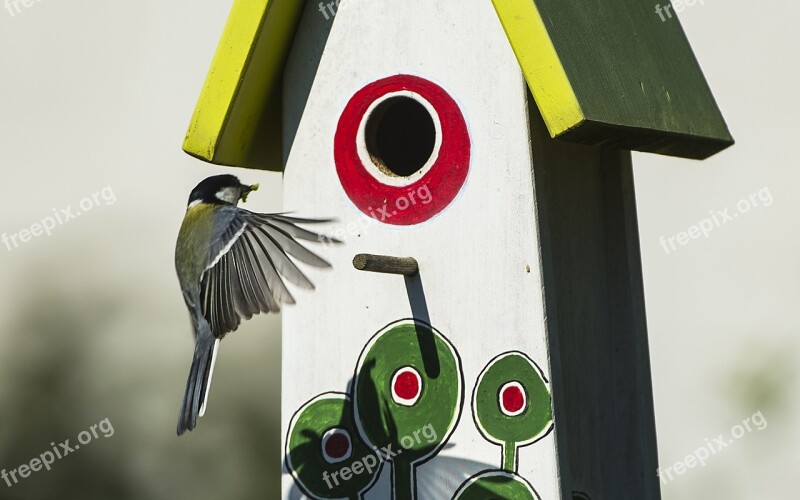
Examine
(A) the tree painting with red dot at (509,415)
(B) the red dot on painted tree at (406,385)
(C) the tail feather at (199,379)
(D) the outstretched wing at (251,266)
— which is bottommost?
(A) the tree painting with red dot at (509,415)

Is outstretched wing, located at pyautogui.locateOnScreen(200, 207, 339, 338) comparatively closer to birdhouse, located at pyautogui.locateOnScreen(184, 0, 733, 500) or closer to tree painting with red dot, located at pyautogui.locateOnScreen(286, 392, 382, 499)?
birdhouse, located at pyautogui.locateOnScreen(184, 0, 733, 500)

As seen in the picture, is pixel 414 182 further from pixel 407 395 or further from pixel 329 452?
pixel 329 452

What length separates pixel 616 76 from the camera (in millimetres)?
2432

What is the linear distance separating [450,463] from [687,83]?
1.01 metres

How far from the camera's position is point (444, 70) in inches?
95.4

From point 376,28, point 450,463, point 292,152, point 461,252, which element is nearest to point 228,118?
point 292,152

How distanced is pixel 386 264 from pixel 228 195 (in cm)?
51

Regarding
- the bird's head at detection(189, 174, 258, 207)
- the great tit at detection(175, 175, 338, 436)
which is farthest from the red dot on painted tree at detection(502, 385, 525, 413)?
the bird's head at detection(189, 174, 258, 207)

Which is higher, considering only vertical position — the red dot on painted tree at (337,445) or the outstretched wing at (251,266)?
the outstretched wing at (251,266)

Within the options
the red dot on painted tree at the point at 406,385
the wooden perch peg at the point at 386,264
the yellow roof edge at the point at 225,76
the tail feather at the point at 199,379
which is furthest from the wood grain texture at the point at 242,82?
the red dot on painted tree at the point at 406,385

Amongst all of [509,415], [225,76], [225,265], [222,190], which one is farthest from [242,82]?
[509,415]

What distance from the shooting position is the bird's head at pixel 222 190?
2643mm

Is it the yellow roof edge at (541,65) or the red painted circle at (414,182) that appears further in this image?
the red painted circle at (414,182)

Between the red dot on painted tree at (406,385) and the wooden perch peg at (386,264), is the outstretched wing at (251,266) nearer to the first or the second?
the wooden perch peg at (386,264)
